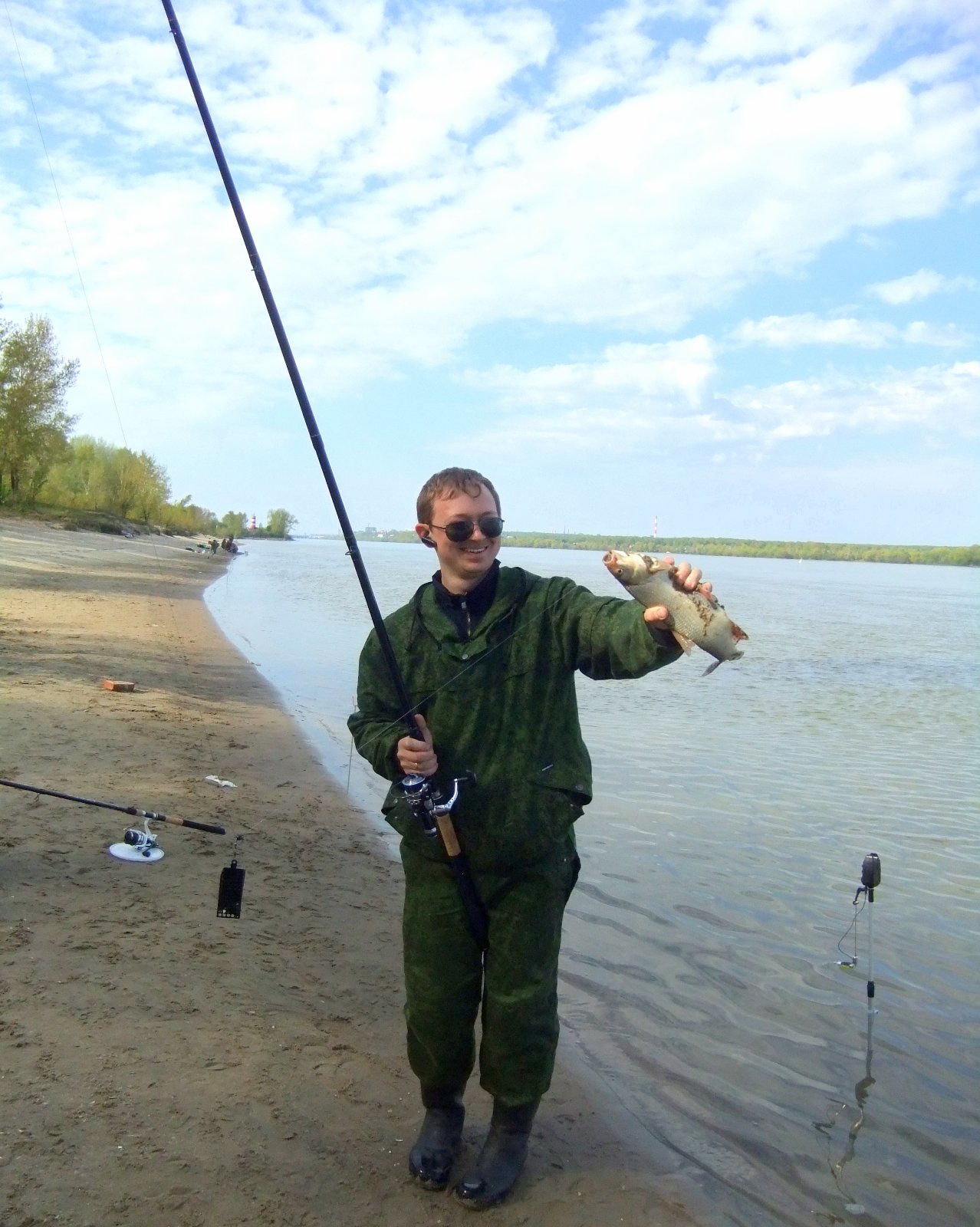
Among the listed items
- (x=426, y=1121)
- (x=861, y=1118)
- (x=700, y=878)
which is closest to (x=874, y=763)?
(x=700, y=878)

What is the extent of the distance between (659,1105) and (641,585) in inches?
88.4

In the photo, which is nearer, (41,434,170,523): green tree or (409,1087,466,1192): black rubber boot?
(409,1087,466,1192): black rubber boot

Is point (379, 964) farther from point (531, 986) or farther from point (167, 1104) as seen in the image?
point (531, 986)

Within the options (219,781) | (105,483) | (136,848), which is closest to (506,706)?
(136,848)

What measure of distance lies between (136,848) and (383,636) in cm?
285

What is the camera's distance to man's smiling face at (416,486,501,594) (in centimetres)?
291

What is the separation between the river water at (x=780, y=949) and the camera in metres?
3.54

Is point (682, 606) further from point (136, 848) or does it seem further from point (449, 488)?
point (136, 848)

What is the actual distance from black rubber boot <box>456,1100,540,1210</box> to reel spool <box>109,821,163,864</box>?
2759mm

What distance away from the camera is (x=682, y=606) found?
2.53m

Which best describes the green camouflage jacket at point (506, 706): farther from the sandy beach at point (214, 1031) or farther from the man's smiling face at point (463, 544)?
the sandy beach at point (214, 1031)

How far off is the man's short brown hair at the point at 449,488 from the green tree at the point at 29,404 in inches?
1782

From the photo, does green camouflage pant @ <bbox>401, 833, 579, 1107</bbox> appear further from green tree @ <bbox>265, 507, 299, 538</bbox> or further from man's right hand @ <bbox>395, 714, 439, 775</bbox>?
green tree @ <bbox>265, 507, 299, 538</bbox>

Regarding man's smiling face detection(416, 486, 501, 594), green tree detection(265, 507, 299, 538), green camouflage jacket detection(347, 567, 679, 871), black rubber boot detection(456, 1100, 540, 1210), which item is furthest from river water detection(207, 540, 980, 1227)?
green tree detection(265, 507, 299, 538)
